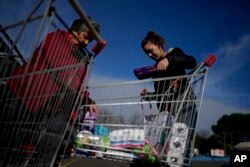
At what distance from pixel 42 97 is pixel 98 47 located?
29.2 inches

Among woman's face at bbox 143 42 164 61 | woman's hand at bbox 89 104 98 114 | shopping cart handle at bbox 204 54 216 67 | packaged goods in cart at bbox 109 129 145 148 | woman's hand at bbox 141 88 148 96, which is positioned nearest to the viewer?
packaged goods in cart at bbox 109 129 145 148

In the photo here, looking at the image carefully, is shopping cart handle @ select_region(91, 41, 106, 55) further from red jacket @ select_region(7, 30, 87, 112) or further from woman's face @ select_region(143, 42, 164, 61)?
woman's face @ select_region(143, 42, 164, 61)

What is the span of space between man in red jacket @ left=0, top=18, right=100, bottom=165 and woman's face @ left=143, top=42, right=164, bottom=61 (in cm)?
166

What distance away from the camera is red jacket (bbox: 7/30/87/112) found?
2.05 meters

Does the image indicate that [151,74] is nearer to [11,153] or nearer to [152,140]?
[152,140]

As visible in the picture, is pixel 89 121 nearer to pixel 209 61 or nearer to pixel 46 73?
pixel 46 73

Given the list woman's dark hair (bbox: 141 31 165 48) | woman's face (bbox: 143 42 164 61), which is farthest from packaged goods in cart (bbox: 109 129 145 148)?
woman's dark hair (bbox: 141 31 165 48)

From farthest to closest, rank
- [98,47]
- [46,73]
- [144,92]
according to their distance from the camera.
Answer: [144,92] → [98,47] → [46,73]

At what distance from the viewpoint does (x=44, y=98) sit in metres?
2.13

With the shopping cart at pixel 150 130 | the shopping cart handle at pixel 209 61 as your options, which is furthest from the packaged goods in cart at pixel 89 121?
the shopping cart handle at pixel 209 61

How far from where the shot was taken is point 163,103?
10.8ft

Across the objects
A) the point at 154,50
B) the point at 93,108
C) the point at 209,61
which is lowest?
the point at 93,108

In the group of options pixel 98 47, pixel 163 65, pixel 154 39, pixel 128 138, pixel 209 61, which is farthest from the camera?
pixel 154 39

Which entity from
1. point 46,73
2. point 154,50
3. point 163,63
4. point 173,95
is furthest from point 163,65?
point 46,73
